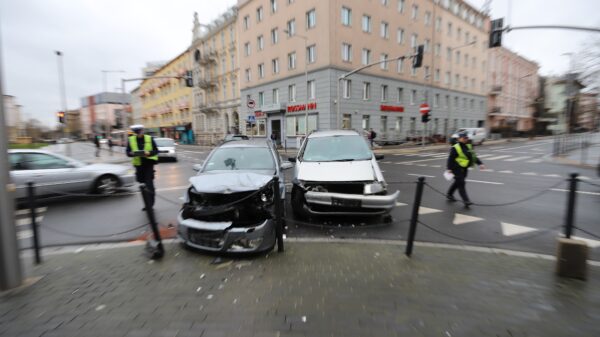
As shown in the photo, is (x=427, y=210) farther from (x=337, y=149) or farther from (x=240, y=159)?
(x=240, y=159)

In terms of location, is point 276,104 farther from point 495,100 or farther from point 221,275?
point 495,100

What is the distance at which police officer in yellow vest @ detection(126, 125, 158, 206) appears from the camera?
6727mm

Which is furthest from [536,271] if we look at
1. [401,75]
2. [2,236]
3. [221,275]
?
[401,75]

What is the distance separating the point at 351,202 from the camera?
203 inches

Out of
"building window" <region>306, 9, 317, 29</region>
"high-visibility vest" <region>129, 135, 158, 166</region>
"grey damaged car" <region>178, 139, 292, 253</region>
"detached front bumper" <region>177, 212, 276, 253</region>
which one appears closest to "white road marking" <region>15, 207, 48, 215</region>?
"high-visibility vest" <region>129, 135, 158, 166</region>

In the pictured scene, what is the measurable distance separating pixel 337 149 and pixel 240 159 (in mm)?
2243

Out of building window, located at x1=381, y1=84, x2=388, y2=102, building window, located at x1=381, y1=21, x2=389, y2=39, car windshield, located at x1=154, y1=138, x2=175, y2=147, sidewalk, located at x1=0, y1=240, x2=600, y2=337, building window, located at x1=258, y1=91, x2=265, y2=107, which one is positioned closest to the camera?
sidewalk, located at x1=0, y1=240, x2=600, y2=337

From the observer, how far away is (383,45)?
31.1m

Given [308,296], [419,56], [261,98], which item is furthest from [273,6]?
[308,296]

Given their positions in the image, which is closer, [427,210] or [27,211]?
[427,210]

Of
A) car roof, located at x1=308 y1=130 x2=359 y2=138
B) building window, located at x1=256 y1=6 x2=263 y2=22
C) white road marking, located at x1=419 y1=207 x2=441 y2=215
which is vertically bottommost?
A: white road marking, located at x1=419 y1=207 x2=441 y2=215

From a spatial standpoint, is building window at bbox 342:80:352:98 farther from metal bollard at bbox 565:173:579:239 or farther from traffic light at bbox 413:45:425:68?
metal bollard at bbox 565:173:579:239

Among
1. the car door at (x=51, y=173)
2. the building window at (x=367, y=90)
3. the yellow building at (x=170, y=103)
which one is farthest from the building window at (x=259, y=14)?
the car door at (x=51, y=173)

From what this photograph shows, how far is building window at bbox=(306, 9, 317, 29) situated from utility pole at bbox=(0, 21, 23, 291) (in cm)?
2772
